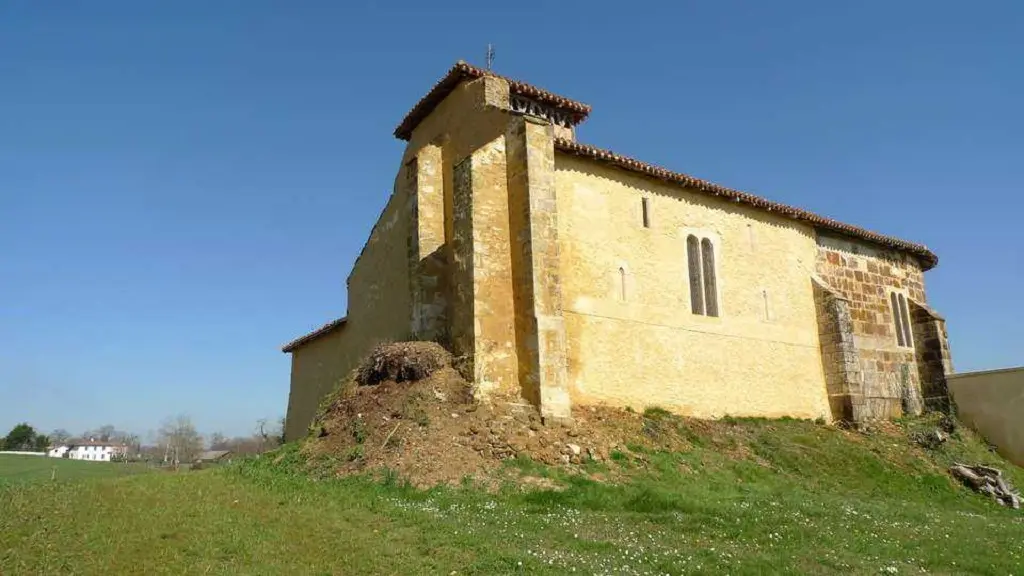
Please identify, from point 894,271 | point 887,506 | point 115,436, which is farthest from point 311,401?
point 115,436

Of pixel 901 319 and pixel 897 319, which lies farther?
pixel 901 319

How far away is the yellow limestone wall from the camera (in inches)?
672

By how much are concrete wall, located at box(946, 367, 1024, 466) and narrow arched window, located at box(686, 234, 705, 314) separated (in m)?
11.1

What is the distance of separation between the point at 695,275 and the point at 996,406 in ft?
38.1

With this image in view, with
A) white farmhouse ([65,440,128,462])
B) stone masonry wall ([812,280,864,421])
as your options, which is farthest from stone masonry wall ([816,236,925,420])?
white farmhouse ([65,440,128,462])

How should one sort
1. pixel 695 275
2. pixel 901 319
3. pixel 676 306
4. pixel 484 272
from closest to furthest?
pixel 484 272
pixel 676 306
pixel 695 275
pixel 901 319

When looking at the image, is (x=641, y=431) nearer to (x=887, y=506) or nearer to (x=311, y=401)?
(x=887, y=506)

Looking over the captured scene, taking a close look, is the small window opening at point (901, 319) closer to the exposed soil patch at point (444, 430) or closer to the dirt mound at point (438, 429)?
the exposed soil patch at point (444, 430)

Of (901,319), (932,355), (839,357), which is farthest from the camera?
(901,319)

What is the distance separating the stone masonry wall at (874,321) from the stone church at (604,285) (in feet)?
0.23

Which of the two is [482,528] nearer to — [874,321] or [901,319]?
[874,321]

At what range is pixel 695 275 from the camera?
19859 mm

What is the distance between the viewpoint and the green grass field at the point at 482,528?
8.27 meters

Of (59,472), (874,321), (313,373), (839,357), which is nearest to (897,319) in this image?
(874,321)
